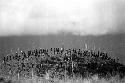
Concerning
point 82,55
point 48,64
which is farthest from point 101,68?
point 48,64

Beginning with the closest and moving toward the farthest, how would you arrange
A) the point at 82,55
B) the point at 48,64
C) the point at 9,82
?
the point at 9,82 → the point at 48,64 → the point at 82,55

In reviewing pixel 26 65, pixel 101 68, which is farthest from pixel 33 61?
pixel 101 68

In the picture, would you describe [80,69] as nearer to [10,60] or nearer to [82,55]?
[82,55]

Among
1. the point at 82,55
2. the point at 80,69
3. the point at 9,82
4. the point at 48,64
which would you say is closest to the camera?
the point at 9,82

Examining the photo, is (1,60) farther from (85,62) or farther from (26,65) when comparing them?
(85,62)

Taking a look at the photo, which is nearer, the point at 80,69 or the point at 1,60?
the point at 80,69

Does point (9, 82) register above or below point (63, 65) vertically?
above
